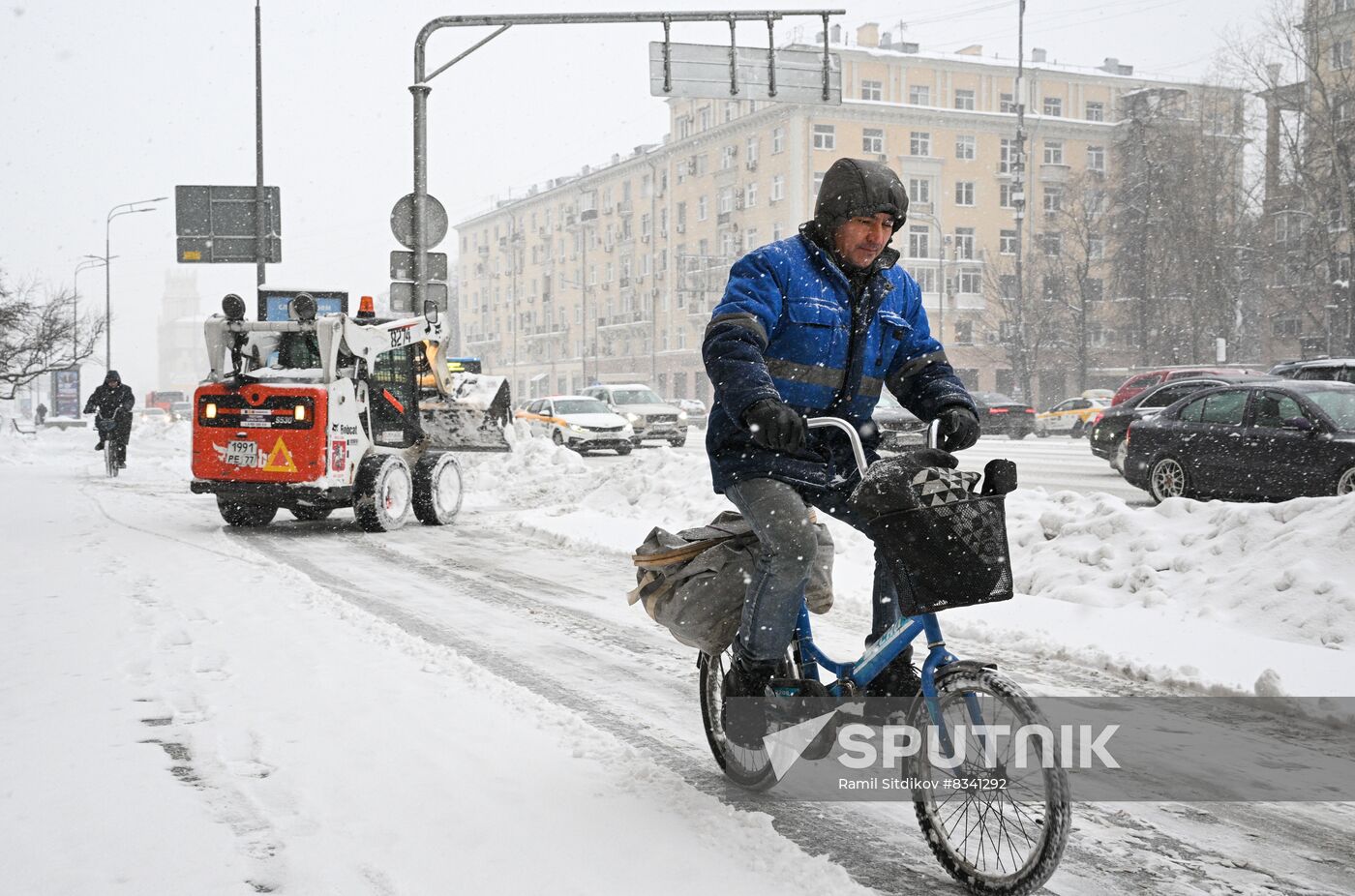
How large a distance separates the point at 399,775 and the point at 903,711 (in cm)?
188

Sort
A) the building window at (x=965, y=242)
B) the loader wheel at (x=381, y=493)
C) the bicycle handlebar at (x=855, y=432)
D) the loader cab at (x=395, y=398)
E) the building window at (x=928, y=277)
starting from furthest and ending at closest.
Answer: the building window at (x=965, y=242) < the building window at (x=928, y=277) < the loader cab at (x=395, y=398) < the loader wheel at (x=381, y=493) < the bicycle handlebar at (x=855, y=432)

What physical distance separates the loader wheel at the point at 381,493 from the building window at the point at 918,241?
56.4 m

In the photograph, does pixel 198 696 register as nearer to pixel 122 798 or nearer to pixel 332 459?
pixel 122 798

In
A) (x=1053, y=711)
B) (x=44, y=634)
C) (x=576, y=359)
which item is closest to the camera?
(x=1053, y=711)

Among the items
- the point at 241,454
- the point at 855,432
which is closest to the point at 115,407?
the point at 241,454

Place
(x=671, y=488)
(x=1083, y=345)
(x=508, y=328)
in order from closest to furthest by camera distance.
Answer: (x=671, y=488) → (x=1083, y=345) → (x=508, y=328)

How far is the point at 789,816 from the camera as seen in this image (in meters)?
3.85

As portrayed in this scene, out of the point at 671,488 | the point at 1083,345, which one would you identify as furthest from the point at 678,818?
the point at 1083,345

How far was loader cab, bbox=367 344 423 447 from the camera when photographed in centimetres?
1314

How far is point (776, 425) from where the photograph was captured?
10.6 feet

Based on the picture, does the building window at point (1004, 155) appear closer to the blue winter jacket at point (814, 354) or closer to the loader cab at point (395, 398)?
the loader cab at point (395, 398)

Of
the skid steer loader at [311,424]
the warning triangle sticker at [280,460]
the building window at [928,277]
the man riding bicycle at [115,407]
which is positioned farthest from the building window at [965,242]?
the warning triangle sticker at [280,460]

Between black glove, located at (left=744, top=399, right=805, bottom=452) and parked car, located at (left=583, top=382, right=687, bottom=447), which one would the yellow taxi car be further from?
black glove, located at (left=744, top=399, right=805, bottom=452)

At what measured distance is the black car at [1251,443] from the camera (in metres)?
12.0
